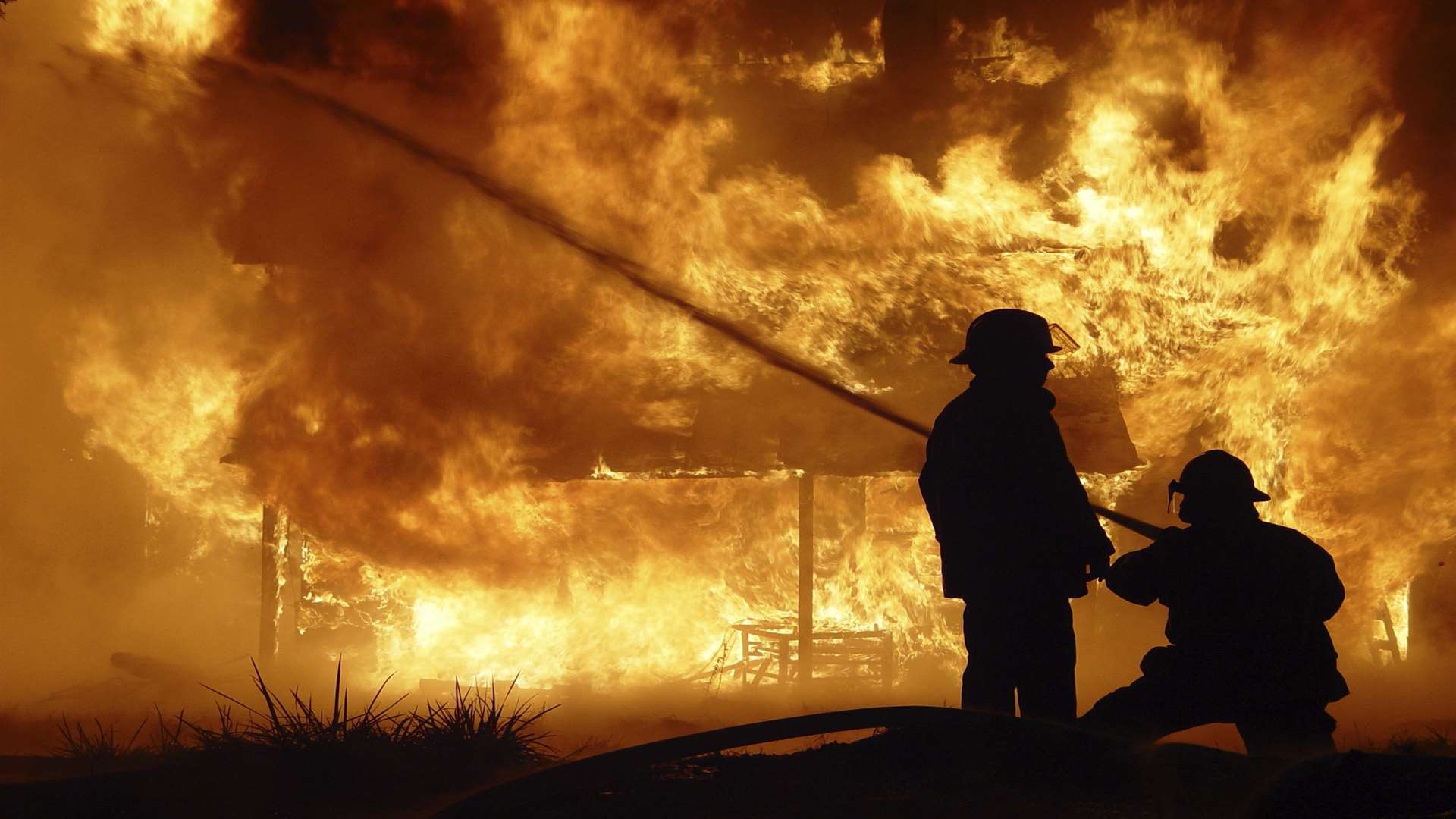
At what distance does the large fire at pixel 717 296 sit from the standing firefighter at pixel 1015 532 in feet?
23.1

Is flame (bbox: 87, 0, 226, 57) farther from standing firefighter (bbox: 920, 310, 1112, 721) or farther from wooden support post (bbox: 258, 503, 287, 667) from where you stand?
standing firefighter (bbox: 920, 310, 1112, 721)

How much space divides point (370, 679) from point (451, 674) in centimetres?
121

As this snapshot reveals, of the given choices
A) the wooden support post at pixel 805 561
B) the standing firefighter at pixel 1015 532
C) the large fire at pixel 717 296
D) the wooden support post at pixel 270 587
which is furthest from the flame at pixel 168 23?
the standing firefighter at pixel 1015 532

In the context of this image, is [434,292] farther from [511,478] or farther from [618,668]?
[618,668]

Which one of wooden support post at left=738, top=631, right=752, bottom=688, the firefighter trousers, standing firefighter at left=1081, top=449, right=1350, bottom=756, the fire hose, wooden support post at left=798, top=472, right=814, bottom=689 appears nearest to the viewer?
standing firefighter at left=1081, top=449, right=1350, bottom=756

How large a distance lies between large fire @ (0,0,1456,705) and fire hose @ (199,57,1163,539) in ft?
0.44

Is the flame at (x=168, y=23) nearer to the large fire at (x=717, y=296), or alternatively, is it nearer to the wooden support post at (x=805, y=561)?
the large fire at (x=717, y=296)

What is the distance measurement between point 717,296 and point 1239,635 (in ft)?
33.7

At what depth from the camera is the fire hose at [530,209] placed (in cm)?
1284

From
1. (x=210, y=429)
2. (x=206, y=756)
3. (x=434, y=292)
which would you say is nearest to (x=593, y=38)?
(x=434, y=292)

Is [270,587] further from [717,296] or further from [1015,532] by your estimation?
[1015,532]

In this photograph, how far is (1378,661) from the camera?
45.0 ft

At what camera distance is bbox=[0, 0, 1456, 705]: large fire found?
12672 millimetres

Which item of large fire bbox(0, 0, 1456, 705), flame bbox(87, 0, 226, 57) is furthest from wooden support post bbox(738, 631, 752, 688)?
flame bbox(87, 0, 226, 57)
